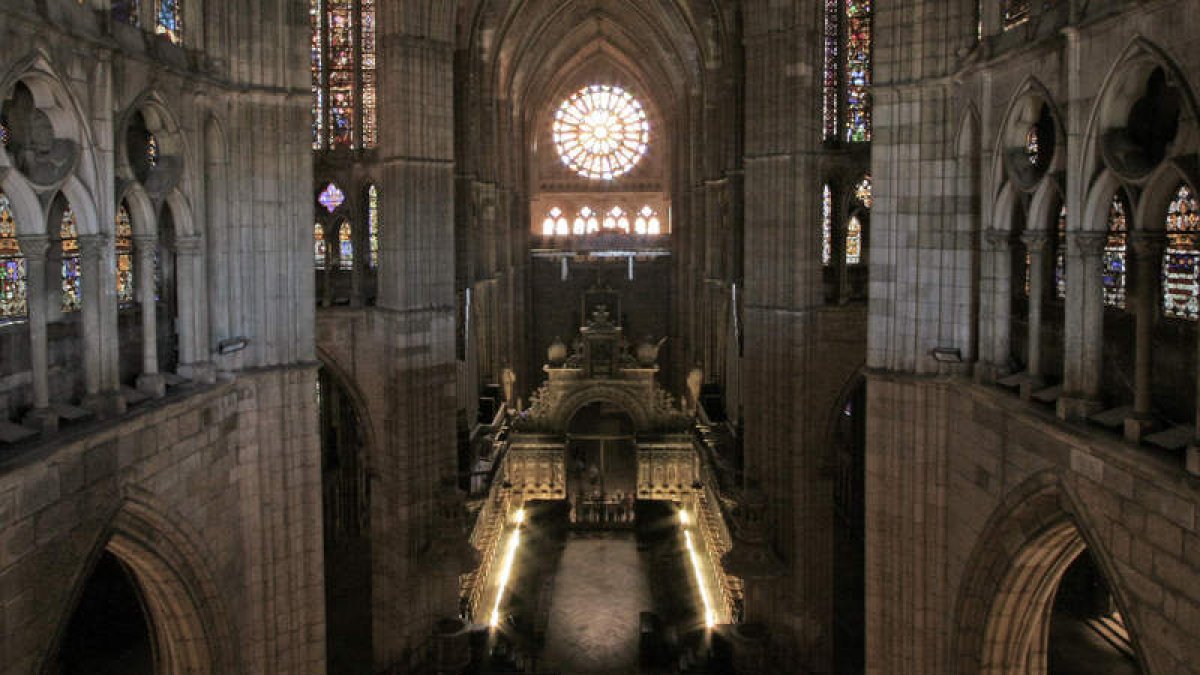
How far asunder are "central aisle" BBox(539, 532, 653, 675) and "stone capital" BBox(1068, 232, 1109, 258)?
13632 millimetres

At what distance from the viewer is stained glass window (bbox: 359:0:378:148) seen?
2145cm

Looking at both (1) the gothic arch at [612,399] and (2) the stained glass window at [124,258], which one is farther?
(1) the gothic arch at [612,399]

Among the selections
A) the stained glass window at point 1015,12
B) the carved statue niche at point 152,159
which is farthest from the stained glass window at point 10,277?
the stained glass window at point 1015,12

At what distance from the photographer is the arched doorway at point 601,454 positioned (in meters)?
29.2

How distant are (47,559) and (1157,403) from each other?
876cm

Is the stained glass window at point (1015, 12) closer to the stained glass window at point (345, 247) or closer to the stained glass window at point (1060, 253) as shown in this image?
the stained glass window at point (1060, 253)

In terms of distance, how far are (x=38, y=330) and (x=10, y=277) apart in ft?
3.99

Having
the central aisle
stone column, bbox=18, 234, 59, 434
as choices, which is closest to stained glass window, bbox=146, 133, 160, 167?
stone column, bbox=18, 234, 59, 434

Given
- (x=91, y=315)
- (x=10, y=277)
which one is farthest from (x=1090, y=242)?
(x=10, y=277)

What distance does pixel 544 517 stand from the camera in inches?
1151

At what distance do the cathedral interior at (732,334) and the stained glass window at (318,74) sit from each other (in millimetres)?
86

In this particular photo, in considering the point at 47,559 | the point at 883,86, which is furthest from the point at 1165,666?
the point at 47,559

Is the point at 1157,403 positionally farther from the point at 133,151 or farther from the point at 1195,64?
the point at 133,151

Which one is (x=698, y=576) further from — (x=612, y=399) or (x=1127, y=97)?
(x=1127, y=97)
